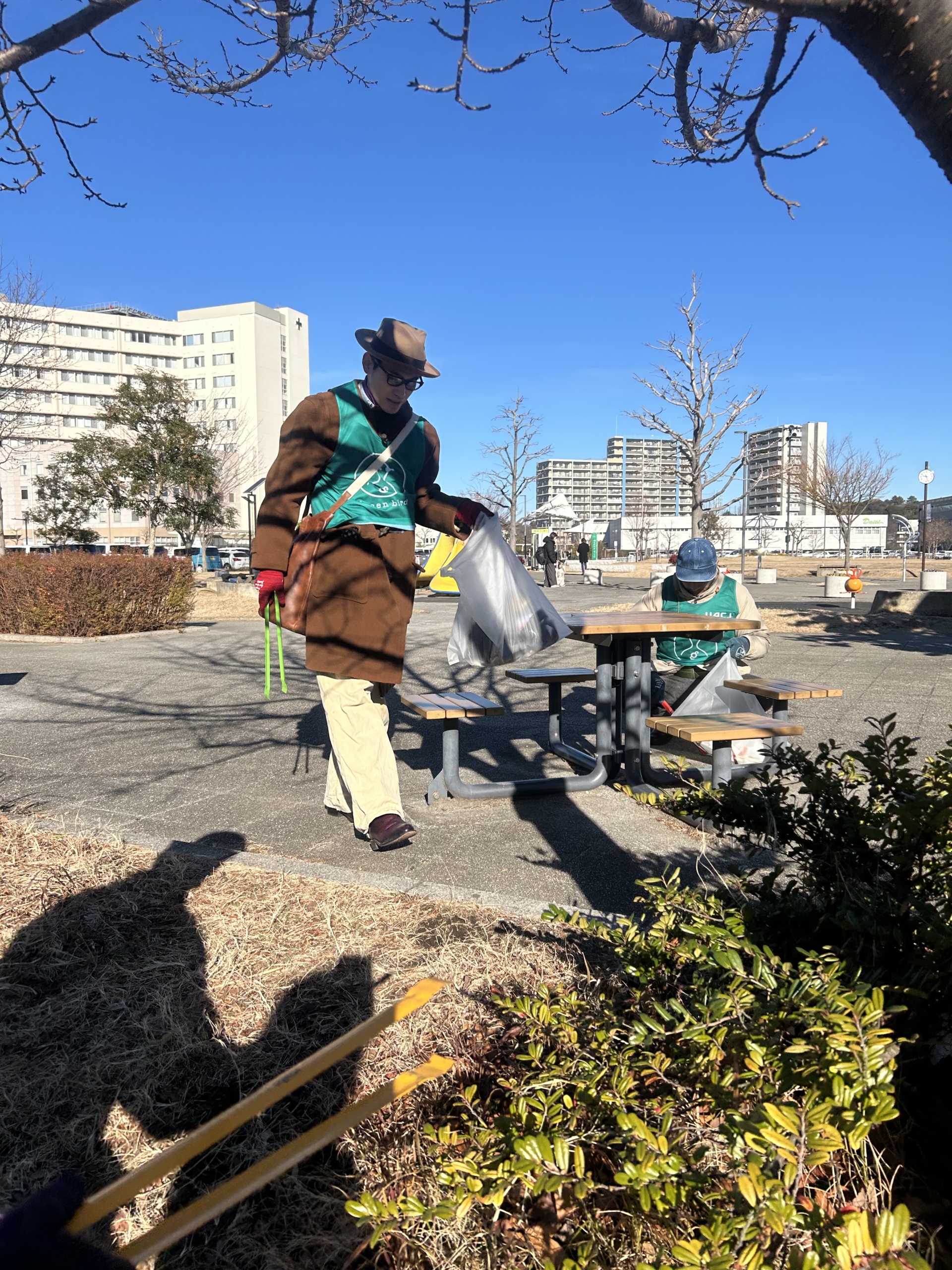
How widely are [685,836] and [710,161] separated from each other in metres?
2.91

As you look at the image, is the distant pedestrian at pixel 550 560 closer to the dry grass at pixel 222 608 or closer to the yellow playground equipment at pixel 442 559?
the dry grass at pixel 222 608

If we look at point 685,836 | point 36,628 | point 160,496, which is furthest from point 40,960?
point 160,496

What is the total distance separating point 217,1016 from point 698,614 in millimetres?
3735

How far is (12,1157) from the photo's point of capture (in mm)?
1722

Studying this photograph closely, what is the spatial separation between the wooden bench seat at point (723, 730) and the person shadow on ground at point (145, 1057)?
1.78m

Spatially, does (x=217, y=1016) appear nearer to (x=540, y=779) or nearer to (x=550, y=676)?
(x=540, y=779)

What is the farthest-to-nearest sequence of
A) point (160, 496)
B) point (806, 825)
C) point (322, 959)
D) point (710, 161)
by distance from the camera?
point (160, 496), point (710, 161), point (322, 959), point (806, 825)

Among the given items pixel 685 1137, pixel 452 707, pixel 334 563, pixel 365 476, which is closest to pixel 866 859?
pixel 685 1137

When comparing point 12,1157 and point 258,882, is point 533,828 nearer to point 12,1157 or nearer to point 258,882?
point 258,882

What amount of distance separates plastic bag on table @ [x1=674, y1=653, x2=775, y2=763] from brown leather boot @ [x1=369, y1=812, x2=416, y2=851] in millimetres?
1665

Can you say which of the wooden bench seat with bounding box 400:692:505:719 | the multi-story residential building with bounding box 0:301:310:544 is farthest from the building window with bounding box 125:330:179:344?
the wooden bench seat with bounding box 400:692:505:719

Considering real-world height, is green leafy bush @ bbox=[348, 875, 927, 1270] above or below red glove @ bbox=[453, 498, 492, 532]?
below

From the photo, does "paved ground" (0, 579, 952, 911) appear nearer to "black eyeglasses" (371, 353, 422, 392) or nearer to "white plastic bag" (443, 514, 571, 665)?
"white plastic bag" (443, 514, 571, 665)

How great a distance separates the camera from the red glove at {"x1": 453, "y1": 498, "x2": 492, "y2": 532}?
371cm
